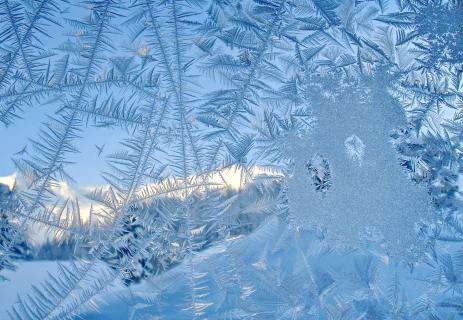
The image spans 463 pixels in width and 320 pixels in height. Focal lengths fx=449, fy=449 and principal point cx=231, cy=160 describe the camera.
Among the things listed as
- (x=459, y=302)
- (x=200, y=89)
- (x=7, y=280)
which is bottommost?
(x=459, y=302)

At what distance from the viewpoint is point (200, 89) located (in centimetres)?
65

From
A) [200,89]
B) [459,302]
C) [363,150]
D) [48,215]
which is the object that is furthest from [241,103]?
[459,302]

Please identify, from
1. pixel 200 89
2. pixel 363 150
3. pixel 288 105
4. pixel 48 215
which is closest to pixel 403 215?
pixel 363 150

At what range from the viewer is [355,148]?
2.15ft

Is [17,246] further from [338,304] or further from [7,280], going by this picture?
[338,304]

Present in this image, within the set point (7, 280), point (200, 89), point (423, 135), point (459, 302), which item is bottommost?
point (459, 302)

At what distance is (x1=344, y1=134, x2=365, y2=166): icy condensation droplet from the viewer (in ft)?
2.14

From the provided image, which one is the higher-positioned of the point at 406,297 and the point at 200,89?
the point at 200,89

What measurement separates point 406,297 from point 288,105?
12.8 inches

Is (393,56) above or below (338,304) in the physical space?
above

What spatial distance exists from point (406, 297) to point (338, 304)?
0.33 ft

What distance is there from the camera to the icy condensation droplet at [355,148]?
652mm

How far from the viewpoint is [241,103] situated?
654 millimetres

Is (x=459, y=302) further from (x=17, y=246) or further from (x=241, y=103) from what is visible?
(x=17, y=246)
